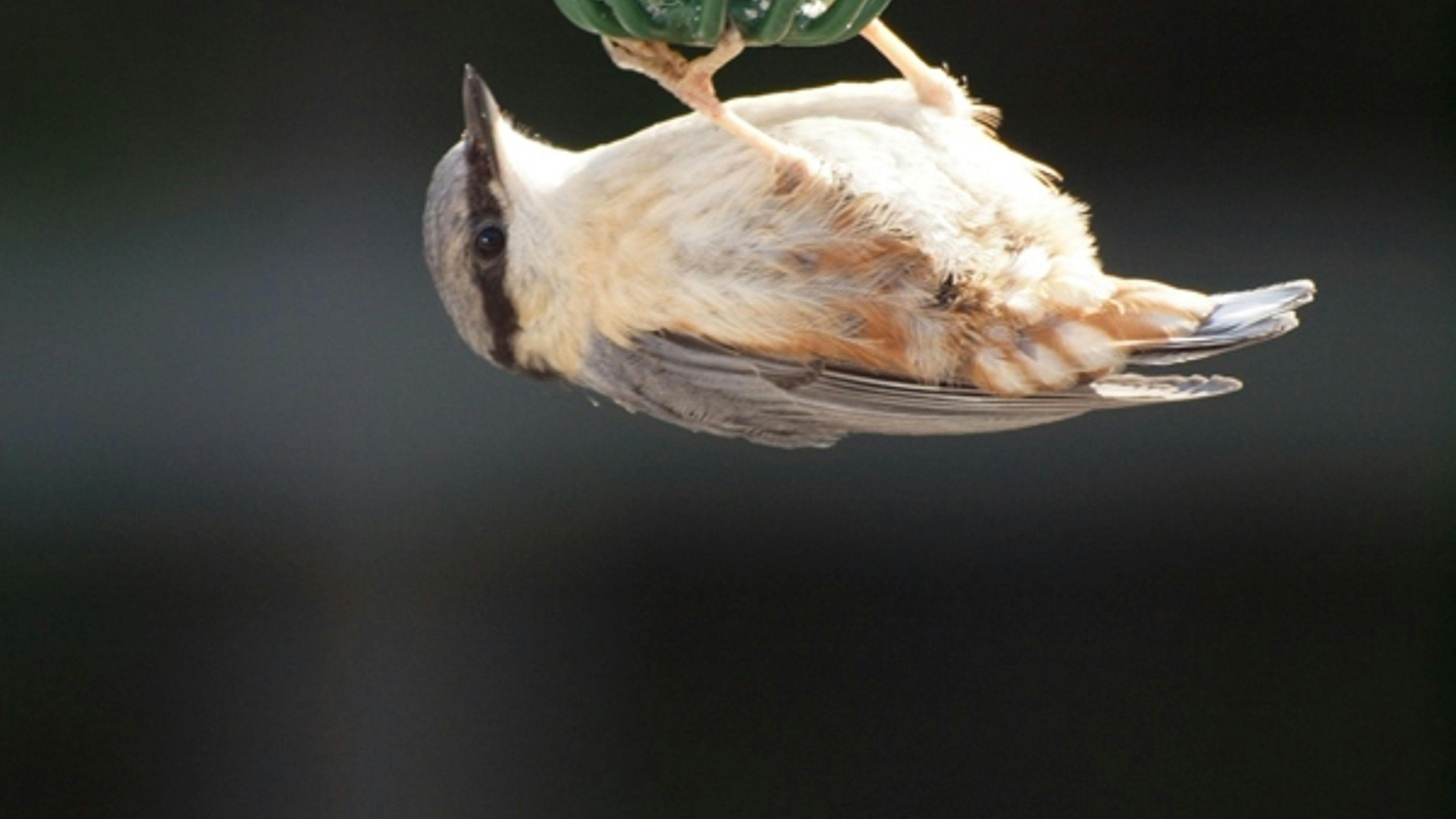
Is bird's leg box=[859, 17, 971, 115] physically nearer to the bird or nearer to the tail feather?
the bird

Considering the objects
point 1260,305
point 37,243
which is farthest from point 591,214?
point 37,243

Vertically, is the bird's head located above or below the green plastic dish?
below

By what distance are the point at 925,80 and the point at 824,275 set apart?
234 millimetres

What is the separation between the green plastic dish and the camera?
1624 millimetres

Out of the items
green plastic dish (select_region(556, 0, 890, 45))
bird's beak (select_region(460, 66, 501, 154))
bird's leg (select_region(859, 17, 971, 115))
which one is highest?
bird's leg (select_region(859, 17, 971, 115))

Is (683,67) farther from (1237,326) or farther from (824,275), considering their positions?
(1237,326)

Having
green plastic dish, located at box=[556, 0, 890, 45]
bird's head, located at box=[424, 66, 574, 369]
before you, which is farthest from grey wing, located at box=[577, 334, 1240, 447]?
green plastic dish, located at box=[556, 0, 890, 45]

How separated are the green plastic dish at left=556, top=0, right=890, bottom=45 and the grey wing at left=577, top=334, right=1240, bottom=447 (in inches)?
13.4

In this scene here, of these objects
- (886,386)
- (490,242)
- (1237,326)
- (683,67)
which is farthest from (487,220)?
(1237,326)

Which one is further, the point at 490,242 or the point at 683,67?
the point at 490,242

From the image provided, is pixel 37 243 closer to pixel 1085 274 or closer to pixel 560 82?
pixel 560 82

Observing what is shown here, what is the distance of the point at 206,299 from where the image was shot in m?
2.94

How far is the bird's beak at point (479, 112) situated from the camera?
1.83 meters

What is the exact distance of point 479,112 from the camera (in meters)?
1.84
